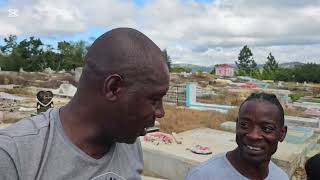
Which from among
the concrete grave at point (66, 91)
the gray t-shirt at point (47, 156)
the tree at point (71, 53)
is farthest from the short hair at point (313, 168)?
the tree at point (71, 53)

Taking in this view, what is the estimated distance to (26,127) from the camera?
1.00 m

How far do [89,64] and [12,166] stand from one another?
33 centimetres

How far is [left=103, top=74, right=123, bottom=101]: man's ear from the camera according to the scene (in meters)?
1.01

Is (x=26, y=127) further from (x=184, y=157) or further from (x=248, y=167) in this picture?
(x=184, y=157)

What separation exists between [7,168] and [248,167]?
133cm

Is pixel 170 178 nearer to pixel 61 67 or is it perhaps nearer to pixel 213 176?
pixel 213 176

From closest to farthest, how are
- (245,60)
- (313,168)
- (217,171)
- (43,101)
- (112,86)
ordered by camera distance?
(112,86) → (217,171) → (313,168) → (43,101) → (245,60)

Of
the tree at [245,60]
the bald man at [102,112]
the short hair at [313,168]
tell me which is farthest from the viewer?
the tree at [245,60]

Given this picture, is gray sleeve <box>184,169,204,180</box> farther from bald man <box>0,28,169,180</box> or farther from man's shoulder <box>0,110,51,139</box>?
man's shoulder <box>0,110,51,139</box>

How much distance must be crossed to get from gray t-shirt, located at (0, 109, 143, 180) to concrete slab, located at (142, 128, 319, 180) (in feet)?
16.1

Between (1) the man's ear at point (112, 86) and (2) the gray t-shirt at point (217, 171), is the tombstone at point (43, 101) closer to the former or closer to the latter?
(2) the gray t-shirt at point (217, 171)

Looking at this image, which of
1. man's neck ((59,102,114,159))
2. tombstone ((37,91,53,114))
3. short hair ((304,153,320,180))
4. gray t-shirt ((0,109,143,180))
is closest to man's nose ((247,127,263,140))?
short hair ((304,153,320,180))

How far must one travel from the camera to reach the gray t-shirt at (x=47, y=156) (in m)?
0.93

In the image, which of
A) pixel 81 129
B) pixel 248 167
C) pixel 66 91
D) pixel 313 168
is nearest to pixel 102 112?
pixel 81 129
